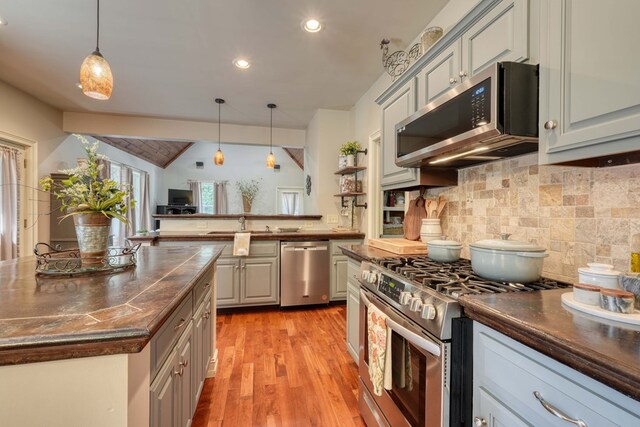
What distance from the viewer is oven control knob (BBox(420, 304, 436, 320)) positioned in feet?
3.12

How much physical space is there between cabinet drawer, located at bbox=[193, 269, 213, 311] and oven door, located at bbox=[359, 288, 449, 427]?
2.98ft

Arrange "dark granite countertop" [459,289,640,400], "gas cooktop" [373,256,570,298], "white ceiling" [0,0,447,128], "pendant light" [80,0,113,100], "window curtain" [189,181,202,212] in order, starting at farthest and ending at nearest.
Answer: "window curtain" [189,181,202,212], "white ceiling" [0,0,447,128], "pendant light" [80,0,113,100], "gas cooktop" [373,256,570,298], "dark granite countertop" [459,289,640,400]

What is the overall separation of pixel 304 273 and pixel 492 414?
2623 millimetres

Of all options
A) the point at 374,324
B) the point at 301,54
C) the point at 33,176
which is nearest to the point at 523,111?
the point at 374,324

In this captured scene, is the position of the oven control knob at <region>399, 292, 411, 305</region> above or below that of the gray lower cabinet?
above

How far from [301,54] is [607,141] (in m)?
2.46

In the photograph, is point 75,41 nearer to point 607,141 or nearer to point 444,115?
point 444,115

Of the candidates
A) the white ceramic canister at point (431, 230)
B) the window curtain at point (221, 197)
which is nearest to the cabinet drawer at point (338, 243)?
the white ceramic canister at point (431, 230)

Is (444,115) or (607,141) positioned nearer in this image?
(607,141)

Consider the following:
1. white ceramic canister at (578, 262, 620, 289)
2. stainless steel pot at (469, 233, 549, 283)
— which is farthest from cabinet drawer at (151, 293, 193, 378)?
white ceramic canister at (578, 262, 620, 289)

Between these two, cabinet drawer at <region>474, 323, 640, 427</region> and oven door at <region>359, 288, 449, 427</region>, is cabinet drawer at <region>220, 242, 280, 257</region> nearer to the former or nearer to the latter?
oven door at <region>359, 288, 449, 427</region>

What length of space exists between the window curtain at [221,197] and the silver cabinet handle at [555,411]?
28.6 feet

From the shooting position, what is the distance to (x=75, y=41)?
8.02ft

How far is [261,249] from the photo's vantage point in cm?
325
